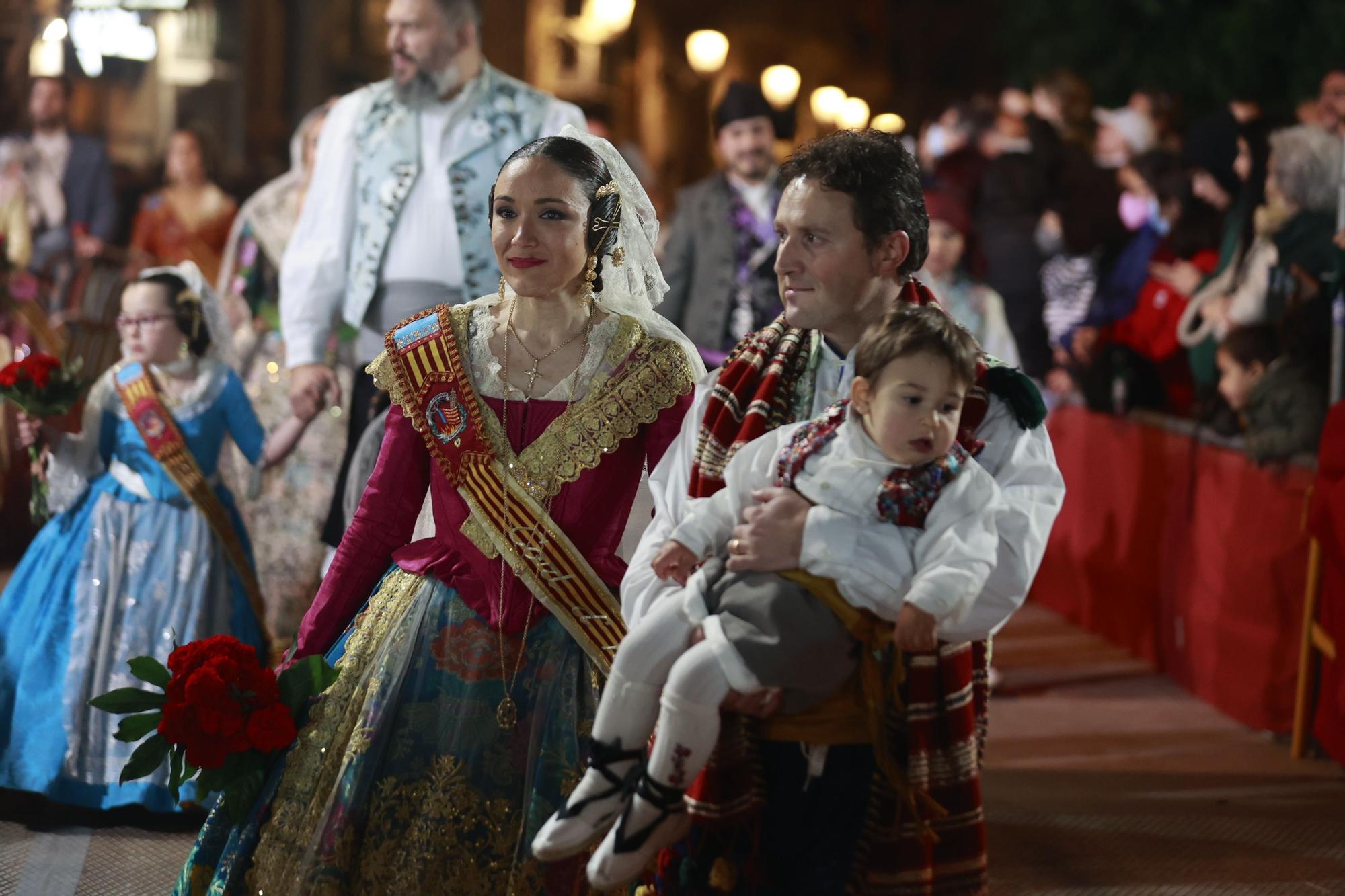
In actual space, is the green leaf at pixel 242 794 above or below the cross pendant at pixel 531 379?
below

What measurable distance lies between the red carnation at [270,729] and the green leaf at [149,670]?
18cm

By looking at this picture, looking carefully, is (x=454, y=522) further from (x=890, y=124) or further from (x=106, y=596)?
(x=890, y=124)

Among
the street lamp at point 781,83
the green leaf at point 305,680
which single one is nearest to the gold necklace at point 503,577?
the green leaf at point 305,680

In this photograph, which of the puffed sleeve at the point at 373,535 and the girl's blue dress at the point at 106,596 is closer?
the puffed sleeve at the point at 373,535

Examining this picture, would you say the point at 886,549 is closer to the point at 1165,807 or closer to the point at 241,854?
the point at 241,854

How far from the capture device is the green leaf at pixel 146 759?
3094mm

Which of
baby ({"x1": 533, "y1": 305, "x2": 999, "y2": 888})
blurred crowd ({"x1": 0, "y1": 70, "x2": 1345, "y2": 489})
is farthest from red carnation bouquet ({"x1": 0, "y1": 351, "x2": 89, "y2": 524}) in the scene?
baby ({"x1": 533, "y1": 305, "x2": 999, "y2": 888})

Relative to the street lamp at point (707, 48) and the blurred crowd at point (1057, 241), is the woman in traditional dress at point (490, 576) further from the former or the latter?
the street lamp at point (707, 48)

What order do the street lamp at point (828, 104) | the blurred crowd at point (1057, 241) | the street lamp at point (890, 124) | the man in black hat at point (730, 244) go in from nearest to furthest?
the blurred crowd at point (1057, 241) < the man in black hat at point (730, 244) < the street lamp at point (890, 124) < the street lamp at point (828, 104)

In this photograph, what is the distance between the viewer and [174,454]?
4898 millimetres

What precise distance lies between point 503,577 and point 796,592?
0.89m

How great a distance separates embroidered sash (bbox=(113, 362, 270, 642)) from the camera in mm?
4895

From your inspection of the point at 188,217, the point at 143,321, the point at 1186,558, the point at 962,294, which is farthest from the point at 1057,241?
the point at 143,321

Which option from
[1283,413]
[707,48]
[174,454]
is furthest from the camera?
[707,48]
